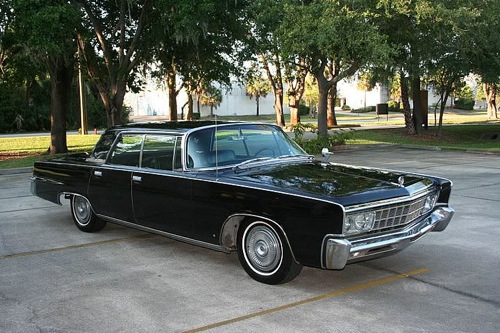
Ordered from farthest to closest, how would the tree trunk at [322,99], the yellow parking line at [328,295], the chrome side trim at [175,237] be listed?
the tree trunk at [322,99] → the chrome side trim at [175,237] → the yellow parking line at [328,295]

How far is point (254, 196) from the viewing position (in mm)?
5000

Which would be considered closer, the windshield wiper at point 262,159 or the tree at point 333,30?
the windshield wiper at point 262,159

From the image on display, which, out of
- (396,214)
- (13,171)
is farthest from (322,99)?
(396,214)

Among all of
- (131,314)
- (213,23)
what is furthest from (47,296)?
(213,23)

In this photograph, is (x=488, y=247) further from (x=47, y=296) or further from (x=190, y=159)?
(x=47, y=296)

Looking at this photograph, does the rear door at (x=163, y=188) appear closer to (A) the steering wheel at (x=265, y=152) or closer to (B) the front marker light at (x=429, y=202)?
(A) the steering wheel at (x=265, y=152)

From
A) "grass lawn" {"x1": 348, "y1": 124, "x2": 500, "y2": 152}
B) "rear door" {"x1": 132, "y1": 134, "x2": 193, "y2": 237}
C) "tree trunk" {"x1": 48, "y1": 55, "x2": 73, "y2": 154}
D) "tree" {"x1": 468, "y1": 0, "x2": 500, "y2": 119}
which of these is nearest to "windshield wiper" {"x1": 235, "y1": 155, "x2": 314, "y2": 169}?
"rear door" {"x1": 132, "y1": 134, "x2": 193, "y2": 237}

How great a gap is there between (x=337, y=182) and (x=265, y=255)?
100 cm

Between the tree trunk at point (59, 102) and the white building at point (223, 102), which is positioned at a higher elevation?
the white building at point (223, 102)

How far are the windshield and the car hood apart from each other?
12.0 inches

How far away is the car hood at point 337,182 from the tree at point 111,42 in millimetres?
12671

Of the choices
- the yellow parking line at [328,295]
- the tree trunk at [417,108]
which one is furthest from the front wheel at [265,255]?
the tree trunk at [417,108]

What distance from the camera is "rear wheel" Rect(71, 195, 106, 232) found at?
727cm

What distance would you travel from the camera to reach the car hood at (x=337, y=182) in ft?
15.5
